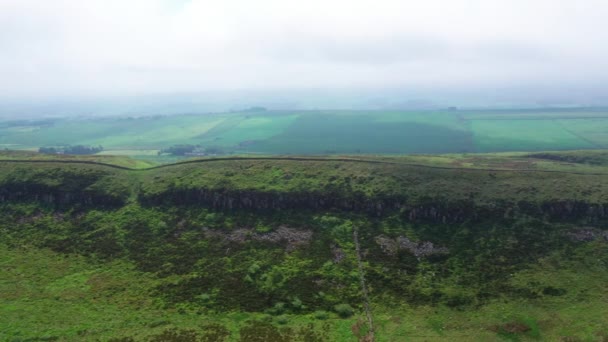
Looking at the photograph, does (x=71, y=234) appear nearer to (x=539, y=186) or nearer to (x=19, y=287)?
(x=19, y=287)

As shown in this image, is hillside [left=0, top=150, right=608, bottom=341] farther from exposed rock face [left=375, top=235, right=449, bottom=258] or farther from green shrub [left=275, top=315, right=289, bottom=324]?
exposed rock face [left=375, top=235, right=449, bottom=258]

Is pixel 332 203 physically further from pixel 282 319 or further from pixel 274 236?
pixel 282 319

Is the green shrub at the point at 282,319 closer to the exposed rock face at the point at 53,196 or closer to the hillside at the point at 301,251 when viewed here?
the hillside at the point at 301,251

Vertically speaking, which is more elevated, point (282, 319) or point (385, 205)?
point (385, 205)

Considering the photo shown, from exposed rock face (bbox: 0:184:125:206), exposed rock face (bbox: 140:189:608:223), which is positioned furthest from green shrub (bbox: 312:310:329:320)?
exposed rock face (bbox: 0:184:125:206)

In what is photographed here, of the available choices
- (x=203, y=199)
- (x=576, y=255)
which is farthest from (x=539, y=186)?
(x=203, y=199)

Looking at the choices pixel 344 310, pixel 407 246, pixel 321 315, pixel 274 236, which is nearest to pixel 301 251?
pixel 274 236

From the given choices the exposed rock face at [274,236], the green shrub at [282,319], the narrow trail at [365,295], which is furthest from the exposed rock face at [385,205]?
the green shrub at [282,319]
